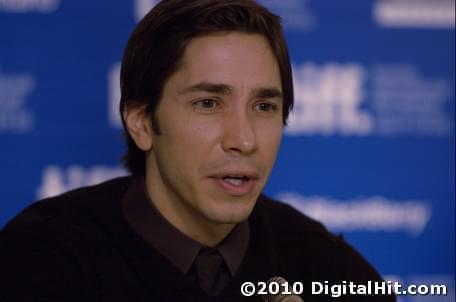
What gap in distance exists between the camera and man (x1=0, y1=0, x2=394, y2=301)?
1.61 m

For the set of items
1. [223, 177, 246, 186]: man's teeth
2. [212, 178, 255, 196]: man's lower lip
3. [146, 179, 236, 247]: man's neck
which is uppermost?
[223, 177, 246, 186]: man's teeth

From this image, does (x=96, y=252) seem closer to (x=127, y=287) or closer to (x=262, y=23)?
(x=127, y=287)

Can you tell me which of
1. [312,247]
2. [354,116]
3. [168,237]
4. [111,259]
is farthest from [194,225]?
[354,116]

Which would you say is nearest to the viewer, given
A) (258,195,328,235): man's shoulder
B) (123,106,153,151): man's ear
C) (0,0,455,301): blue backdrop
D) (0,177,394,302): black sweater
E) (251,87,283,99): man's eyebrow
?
(0,177,394,302): black sweater

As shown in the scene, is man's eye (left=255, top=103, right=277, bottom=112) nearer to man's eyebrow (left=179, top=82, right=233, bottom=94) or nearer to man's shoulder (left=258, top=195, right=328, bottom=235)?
man's eyebrow (left=179, top=82, right=233, bottom=94)

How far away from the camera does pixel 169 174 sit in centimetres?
173

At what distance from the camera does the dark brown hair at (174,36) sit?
1722 millimetres

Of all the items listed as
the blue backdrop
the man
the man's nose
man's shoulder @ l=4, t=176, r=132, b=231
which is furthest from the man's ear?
the blue backdrop

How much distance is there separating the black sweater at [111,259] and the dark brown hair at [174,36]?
23cm

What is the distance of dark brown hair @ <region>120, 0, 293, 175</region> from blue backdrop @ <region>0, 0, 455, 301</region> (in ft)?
1.93

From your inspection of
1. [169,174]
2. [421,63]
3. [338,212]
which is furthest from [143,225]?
[421,63]

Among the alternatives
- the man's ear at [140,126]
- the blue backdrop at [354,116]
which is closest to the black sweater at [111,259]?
the man's ear at [140,126]

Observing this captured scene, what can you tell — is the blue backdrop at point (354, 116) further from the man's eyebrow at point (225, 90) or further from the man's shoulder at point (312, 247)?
the man's eyebrow at point (225, 90)

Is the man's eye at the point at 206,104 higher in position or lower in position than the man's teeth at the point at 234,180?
higher
